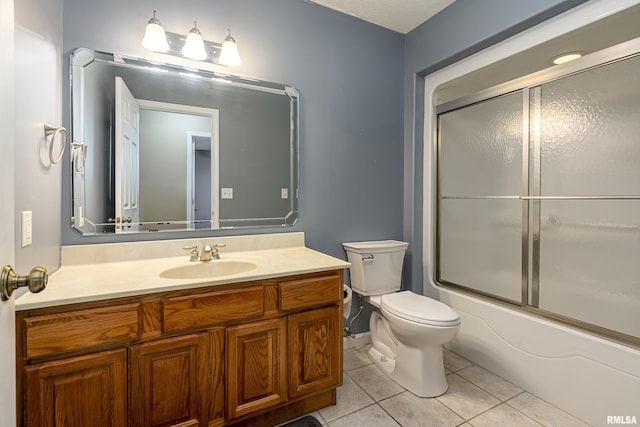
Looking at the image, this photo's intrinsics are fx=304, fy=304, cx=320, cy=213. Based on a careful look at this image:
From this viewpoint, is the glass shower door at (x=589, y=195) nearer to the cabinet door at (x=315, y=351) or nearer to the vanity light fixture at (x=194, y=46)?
the cabinet door at (x=315, y=351)

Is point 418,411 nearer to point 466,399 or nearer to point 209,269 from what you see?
point 466,399

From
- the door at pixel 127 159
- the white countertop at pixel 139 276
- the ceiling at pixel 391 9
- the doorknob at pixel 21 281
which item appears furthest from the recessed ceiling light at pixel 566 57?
the doorknob at pixel 21 281

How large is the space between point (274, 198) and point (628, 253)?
2.16 meters

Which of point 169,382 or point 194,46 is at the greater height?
point 194,46

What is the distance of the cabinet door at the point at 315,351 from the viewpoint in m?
1.47

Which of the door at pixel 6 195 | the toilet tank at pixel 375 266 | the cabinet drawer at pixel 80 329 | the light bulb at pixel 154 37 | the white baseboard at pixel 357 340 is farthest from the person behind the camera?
the white baseboard at pixel 357 340

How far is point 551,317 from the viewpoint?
1714mm

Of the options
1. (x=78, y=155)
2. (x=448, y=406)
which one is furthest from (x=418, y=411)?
(x=78, y=155)

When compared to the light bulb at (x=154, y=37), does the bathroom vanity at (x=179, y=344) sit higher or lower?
lower

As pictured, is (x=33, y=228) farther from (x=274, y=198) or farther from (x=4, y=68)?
(x=274, y=198)

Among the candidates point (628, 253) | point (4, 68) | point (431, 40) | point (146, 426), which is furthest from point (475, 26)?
point (146, 426)

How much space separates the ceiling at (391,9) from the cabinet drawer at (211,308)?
6.38 ft

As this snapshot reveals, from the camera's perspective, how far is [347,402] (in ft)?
5.50

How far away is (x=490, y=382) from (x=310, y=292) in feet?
4.28
